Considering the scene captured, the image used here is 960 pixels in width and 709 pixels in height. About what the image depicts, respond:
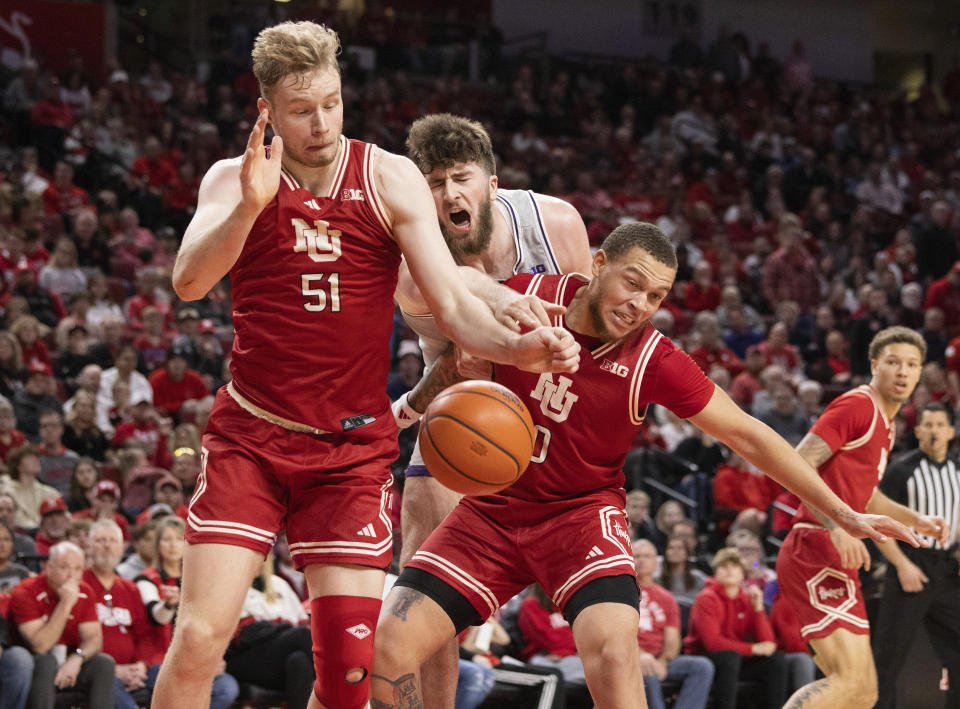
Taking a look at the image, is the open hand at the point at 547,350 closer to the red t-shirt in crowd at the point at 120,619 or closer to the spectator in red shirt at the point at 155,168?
the red t-shirt in crowd at the point at 120,619

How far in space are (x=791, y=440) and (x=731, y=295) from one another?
8.50 feet

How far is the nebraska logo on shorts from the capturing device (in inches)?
143

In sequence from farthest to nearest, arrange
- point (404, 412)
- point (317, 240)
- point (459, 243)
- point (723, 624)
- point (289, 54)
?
point (723, 624) → point (404, 412) → point (459, 243) → point (317, 240) → point (289, 54)

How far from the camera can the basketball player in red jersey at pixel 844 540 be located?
5.90 metres

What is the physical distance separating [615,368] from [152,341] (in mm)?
7275

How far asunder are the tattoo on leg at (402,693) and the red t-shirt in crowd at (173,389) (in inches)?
262

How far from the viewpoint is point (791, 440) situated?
11.3m

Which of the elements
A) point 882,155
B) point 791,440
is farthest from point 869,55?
Answer: point 791,440

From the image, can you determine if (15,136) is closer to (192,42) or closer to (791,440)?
(192,42)

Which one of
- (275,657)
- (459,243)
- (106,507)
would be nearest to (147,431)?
(106,507)

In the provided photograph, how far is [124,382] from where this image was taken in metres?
10.2

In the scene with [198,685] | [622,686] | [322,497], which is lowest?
[622,686]

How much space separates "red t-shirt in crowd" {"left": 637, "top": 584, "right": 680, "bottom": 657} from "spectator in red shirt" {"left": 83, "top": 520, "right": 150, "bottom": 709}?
3.26 meters

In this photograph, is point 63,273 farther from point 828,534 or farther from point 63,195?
point 828,534
